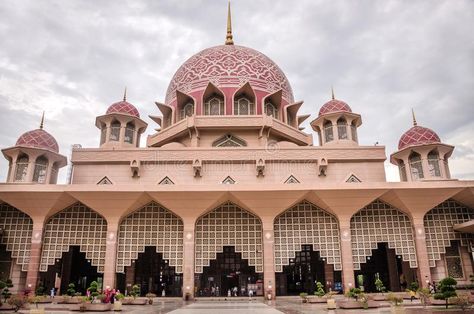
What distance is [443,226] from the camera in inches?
851

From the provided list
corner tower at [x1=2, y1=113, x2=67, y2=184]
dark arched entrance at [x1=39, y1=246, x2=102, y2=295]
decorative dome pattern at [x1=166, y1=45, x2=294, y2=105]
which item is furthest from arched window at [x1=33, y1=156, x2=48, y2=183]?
decorative dome pattern at [x1=166, y1=45, x2=294, y2=105]

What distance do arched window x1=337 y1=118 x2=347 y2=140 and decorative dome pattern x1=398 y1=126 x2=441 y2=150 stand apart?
11.6 feet

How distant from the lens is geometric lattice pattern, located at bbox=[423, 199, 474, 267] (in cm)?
2114

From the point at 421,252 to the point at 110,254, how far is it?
1656 cm

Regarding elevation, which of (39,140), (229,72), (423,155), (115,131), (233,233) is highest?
(229,72)

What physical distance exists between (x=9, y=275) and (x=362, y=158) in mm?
21835

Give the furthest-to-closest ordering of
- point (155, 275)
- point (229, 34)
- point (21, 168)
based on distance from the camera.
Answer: point (229, 34) < point (155, 275) < point (21, 168)

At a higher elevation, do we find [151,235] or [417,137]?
[417,137]

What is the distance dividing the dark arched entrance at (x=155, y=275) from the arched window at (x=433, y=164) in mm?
17006

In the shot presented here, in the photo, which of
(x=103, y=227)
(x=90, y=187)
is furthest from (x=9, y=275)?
(x=90, y=187)

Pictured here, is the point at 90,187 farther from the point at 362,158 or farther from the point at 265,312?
the point at 362,158

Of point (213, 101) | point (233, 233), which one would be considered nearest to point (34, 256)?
point (233, 233)

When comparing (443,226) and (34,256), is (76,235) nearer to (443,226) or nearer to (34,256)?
(34,256)

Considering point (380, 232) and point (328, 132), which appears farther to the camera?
point (328, 132)
